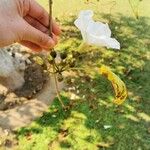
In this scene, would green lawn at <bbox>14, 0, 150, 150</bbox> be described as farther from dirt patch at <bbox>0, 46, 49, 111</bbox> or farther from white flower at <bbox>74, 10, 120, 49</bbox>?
white flower at <bbox>74, 10, 120, 49</bbox>

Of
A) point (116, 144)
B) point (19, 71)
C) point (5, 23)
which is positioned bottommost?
point (116, 144)

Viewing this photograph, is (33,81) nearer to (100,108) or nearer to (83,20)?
(100,108)

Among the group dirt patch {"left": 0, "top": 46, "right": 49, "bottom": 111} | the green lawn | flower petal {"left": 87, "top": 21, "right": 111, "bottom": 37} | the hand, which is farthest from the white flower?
dirt patch {"left": 0, "top": 46, "right": 49, "bottom": 111}

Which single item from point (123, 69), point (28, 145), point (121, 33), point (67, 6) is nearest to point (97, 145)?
point (28, 145)

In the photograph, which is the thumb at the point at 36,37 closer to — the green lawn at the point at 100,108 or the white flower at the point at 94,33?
the white flower at the point at 94,33

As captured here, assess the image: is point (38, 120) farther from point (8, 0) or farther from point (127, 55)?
point (8, 0)

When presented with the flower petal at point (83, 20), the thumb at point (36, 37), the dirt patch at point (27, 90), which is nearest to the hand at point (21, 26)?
the thumb at point (36, 37)
